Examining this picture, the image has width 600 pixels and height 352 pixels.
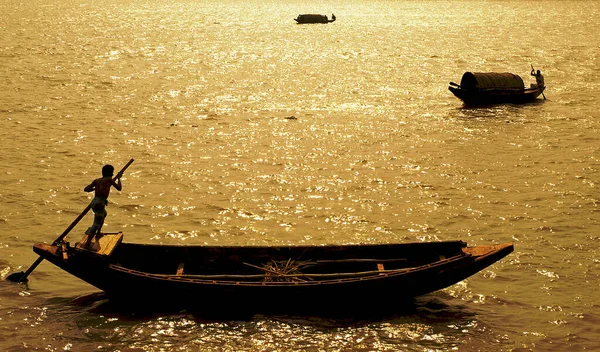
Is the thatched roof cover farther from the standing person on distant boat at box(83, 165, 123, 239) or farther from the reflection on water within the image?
the standing person on distant boat at box(83, 165, 123, 239)

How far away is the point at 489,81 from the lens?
3052 cm

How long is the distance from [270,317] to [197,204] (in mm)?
6139

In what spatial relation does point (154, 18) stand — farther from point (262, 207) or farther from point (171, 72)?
point (262, 207)

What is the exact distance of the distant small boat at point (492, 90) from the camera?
30016mm

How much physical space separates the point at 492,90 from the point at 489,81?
430 millimetres

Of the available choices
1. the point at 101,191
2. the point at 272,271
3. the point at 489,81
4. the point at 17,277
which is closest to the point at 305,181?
the point at 272,271

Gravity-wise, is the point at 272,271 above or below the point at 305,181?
above

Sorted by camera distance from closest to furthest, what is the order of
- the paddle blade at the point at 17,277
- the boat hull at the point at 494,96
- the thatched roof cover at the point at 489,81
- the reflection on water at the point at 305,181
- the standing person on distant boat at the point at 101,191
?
the reflection on water at the point at 305,181 < the standing person on distant boat at the point at 101,191 < the paddle blade at the point at 17,277 < the boat hull at the point at 494,96 < the thatched roof cover at the point at 489,81

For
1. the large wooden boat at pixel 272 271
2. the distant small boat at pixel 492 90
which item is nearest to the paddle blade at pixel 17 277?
the large wooden boat at pixel 272 271

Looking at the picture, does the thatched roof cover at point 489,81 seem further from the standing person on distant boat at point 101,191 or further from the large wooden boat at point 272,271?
the standing person on distant boat at point 101,191

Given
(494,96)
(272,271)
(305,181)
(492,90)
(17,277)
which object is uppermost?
(492,90)

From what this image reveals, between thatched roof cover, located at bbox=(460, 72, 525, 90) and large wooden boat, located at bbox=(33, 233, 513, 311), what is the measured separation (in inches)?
728

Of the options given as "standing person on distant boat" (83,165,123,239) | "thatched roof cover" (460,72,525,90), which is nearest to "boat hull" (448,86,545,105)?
"thatched roof cover" (460,72,525,90)

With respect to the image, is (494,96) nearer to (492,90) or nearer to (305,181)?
(492,90)
